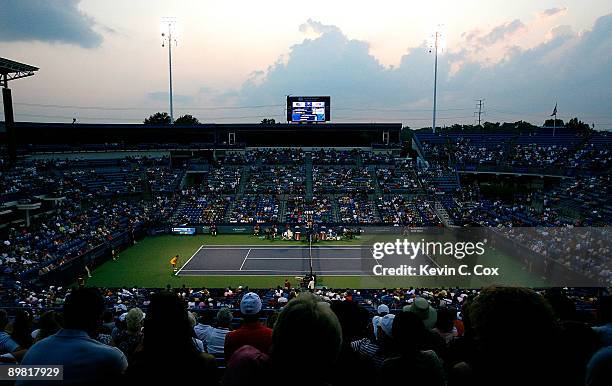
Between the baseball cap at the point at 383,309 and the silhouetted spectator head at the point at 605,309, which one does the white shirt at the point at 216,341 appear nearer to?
the baseball cap at the point at 383,309

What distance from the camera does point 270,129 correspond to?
182ft

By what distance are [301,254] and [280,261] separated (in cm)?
238

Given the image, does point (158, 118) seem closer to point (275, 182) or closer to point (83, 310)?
point (275, 182)

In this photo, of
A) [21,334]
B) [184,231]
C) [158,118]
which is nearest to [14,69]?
[184,231]

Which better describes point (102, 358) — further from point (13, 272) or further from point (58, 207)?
point (58, 207)

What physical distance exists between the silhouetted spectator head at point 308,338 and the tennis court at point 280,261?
74.9 ft

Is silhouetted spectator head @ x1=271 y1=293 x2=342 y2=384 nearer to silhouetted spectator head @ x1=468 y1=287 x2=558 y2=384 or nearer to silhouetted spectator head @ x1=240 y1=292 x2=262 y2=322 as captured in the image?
silhouetted spectator head @ x1=468 y1=287 x2=558 y2=384

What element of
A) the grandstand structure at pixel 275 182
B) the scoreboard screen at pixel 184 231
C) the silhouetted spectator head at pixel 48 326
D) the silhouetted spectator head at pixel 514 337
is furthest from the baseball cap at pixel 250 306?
the scoreboard screen at pixel 184 231

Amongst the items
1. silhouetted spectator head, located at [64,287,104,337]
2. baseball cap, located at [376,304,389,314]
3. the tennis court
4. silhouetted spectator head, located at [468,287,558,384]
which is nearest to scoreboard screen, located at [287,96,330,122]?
the tennis court

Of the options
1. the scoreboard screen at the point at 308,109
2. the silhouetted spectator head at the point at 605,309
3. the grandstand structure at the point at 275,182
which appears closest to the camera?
the silhouetted spectator head at the point at 605,309

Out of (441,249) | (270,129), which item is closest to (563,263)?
(441,249)

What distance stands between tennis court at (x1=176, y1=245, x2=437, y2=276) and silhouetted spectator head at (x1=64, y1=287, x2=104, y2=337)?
21.8 meters

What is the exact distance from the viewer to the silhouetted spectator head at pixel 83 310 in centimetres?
300

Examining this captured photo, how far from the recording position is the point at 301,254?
30000 millimetres
